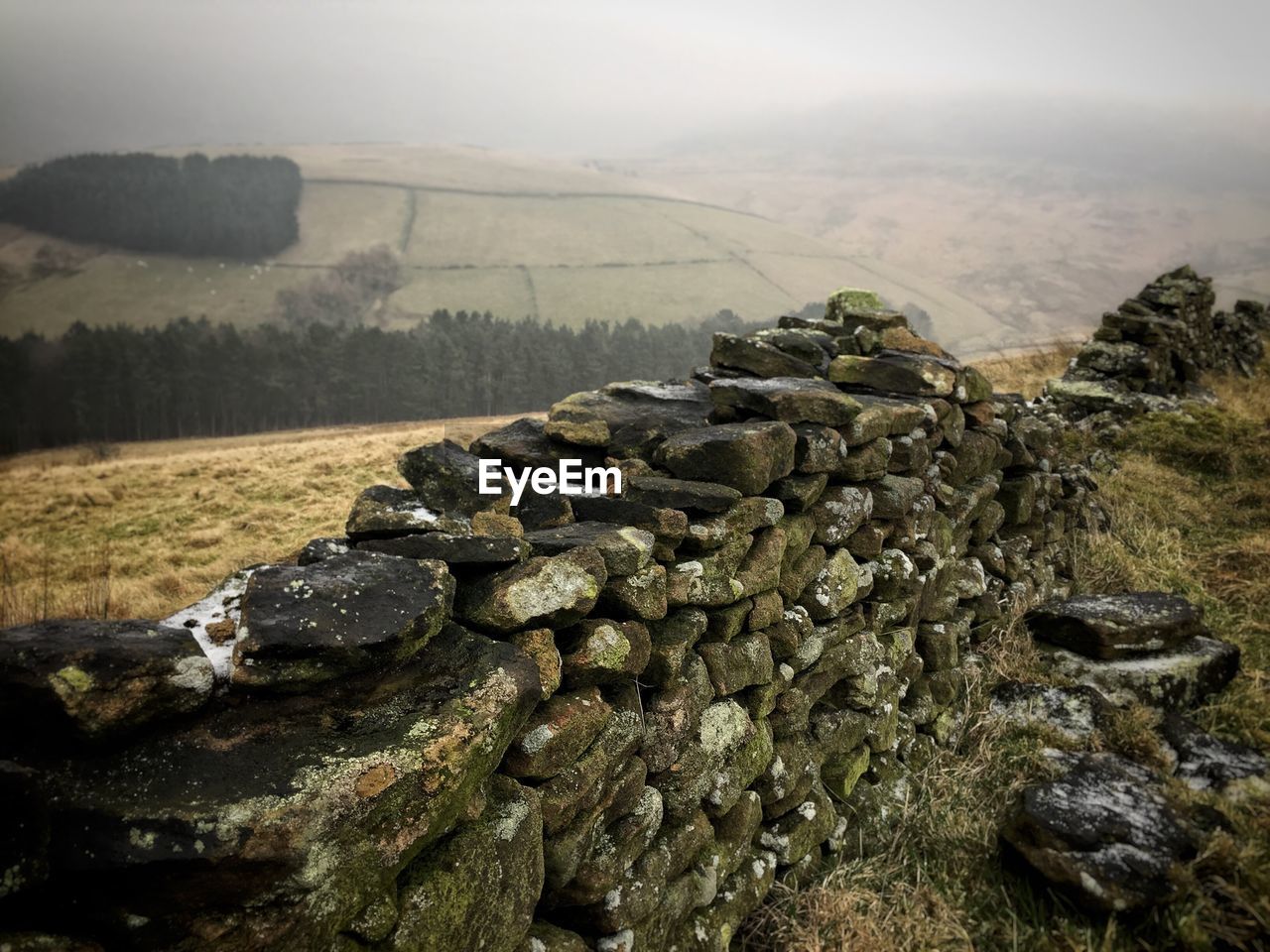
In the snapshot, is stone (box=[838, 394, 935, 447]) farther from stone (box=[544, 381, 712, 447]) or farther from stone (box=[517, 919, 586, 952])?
stone (box=[517, 919, 586, 952])

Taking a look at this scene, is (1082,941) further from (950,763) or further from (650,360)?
(650,360)

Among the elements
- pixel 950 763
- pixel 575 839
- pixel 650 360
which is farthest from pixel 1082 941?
pixel 650 360

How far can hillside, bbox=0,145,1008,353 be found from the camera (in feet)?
286

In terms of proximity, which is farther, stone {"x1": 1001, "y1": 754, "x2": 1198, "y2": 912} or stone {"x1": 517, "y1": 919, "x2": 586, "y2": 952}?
stone {"x1": 1001, "y1": 754, "x2": 1198, "y2": 912}

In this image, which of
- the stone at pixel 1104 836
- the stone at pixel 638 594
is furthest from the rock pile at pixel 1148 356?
the stone at pixel 638 594

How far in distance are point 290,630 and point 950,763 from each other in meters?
5.53

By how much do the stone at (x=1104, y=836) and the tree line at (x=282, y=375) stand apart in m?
60.2

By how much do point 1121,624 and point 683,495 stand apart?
16.3 feet

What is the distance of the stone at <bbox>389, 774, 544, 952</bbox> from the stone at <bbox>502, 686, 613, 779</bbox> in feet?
0.36

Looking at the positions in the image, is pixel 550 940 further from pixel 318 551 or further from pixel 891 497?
pixel 891 497

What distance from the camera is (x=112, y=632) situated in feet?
7.86

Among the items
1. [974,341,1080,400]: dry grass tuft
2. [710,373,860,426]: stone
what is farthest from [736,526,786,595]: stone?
[974,341,1080,400]: dry grass tuft

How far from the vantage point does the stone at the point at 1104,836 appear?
4.16 metres

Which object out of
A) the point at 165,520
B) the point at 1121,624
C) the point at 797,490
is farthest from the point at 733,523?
the point at 165,520
